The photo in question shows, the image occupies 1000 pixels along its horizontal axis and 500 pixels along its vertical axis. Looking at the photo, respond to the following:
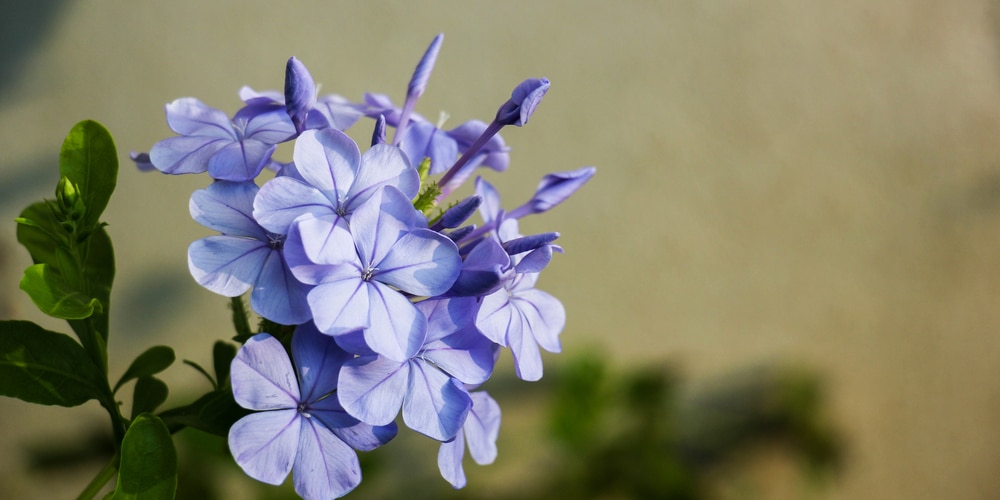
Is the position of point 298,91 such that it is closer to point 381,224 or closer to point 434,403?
point 381,224

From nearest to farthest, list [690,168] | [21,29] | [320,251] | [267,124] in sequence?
[320,251], [267,124], [21,29], [690,168]

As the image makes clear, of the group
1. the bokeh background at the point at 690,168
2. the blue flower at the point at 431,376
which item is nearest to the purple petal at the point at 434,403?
the blue flower at the point at 431,376

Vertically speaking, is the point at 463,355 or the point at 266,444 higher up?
the point at 463,355

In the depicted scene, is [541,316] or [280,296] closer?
[280,296]

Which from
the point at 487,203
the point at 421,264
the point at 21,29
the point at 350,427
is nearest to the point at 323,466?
the point at 350,427

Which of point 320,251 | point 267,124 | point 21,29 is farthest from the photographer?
point 21,29

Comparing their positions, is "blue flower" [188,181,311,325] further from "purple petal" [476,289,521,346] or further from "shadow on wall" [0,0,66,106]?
"shadow on wall" [0,0,66,106]

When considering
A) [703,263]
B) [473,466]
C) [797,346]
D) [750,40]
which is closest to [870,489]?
[797,346]

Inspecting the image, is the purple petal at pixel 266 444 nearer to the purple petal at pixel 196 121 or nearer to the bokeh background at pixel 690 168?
the purple petal at pixel 196 121
